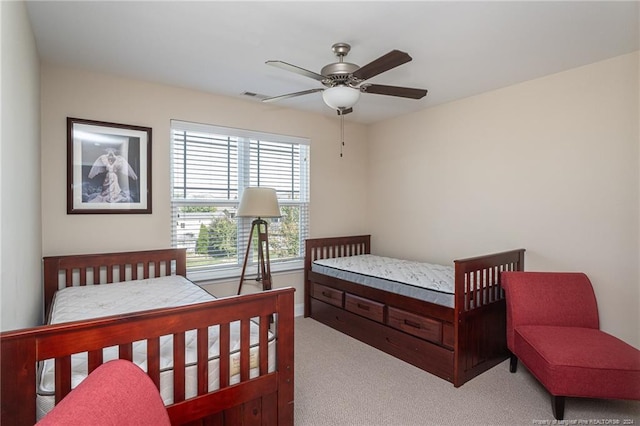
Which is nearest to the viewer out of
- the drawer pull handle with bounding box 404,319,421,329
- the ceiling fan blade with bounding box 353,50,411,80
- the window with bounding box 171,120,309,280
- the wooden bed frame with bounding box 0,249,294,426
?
the wooden bed frame with bounding box 0,249,294,426

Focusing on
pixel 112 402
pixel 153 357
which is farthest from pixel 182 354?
pixel 112 402

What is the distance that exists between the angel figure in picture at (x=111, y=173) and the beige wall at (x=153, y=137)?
0.52 feet

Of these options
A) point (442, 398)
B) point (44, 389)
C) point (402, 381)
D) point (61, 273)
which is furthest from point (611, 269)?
point (61, 273)

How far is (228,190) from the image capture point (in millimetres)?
3670

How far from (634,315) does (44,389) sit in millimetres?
3577

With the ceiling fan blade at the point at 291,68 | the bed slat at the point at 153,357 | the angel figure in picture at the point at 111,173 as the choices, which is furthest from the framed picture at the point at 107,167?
the bed slat at the point at 153,357

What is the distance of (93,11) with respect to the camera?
6.51ft

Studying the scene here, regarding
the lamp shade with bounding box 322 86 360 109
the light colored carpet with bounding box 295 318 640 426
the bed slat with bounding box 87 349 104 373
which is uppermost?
the lamp shade with bounding box 322 86 360 109

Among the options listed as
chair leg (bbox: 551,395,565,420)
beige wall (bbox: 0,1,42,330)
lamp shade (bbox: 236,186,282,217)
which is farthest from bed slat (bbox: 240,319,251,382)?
chair leg (bbox: 551,395,565,420)

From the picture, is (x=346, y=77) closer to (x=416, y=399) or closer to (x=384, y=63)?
(x=384, y=63)

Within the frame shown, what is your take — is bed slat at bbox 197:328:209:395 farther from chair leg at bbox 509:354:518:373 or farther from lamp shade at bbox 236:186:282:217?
chair leg at bbox 509:354:518:373

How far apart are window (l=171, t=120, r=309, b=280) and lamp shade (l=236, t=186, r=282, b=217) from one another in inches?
17.5

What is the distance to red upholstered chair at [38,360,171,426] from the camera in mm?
815

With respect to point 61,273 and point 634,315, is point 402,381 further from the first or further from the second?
point 61,273
